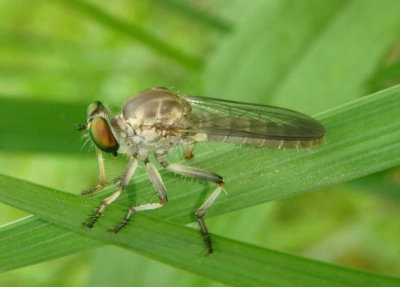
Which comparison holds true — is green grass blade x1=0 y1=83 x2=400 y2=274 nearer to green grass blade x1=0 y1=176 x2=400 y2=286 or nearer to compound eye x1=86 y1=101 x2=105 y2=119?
green grass blade x1=0 y1=176 x2=400 y2=286

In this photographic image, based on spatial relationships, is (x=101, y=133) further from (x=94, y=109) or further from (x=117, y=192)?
(x=117, y=192)

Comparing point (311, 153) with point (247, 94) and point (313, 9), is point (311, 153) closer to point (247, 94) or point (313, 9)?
point (247, 94)

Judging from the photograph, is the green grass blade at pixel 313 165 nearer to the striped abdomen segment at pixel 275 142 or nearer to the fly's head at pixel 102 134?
the striped abdomen segment at pixel 275 142

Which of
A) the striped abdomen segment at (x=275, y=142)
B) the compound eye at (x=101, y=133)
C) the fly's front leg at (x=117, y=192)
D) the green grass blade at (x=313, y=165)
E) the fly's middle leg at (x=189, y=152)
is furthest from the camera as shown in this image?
the fly's middle leg at (x=189, y=152)

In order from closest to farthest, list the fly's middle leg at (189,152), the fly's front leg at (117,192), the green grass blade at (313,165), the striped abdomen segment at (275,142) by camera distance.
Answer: the fly's front leg at (117,192), the green grass blade at (313,165), the striped abdomen segment at (275,142), the fly's middle leg at (189,152)

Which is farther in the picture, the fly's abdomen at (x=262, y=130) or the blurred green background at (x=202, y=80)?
the blurred green background at (x=202, y=80)

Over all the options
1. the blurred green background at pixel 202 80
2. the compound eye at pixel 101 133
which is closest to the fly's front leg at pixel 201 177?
the compound eye at pixel 101 133

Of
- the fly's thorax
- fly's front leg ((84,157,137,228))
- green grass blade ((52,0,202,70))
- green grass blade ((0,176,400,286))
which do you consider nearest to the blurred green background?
green grass blade ((52,0,202,70))

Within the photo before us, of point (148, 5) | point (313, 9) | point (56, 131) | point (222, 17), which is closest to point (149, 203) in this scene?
point (56, 131)
